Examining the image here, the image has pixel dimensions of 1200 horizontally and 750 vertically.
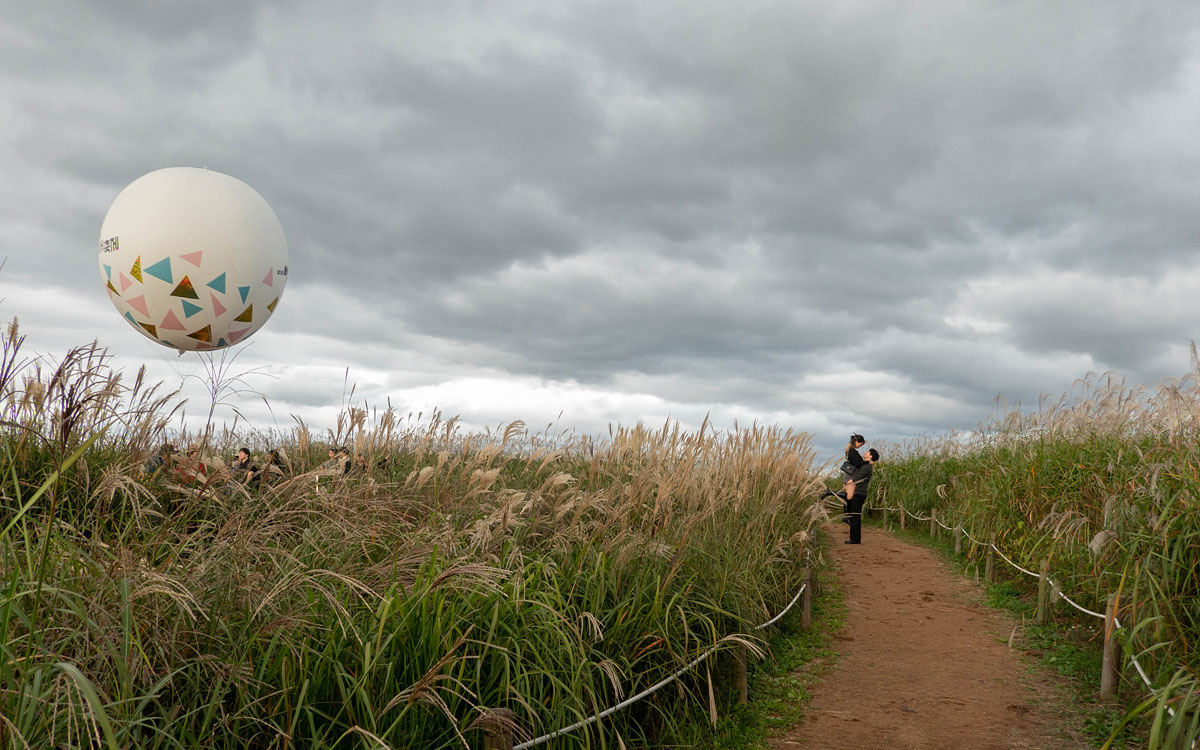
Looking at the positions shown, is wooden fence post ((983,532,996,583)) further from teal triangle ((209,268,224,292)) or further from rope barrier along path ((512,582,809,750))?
teal triangle ((209,268,224,292))

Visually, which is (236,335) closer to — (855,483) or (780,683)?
(780,683)

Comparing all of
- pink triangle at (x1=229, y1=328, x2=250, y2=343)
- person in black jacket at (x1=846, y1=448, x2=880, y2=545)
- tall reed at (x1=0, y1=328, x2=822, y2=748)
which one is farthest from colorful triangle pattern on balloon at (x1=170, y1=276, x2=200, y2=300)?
person in black jacket at (x1=846, y1=448, x2=880, y2=545)

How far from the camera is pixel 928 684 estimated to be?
19.1 ft

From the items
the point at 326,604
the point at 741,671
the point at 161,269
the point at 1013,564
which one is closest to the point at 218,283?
the point at 161,269

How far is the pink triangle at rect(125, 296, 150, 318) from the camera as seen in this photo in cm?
755

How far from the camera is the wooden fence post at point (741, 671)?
16.1 ft

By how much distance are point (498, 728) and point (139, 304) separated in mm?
6693

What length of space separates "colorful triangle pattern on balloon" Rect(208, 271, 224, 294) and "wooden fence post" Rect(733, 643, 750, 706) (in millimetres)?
5971

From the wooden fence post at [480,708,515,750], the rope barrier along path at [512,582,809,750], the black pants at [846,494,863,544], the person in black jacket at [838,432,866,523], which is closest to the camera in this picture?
the wooden fence post at [480,708,515,750]

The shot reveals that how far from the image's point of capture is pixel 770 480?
25.8 ft

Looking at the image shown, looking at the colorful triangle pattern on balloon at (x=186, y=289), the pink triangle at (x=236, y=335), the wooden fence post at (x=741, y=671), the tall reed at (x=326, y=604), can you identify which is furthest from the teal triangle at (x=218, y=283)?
the wooden fence post at (x=741, y=671)

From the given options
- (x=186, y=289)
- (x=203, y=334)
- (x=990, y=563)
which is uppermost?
(x=186, y=289)

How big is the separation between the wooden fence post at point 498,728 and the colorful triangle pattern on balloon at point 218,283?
6.21 meters

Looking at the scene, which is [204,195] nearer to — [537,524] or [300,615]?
[537,524]
